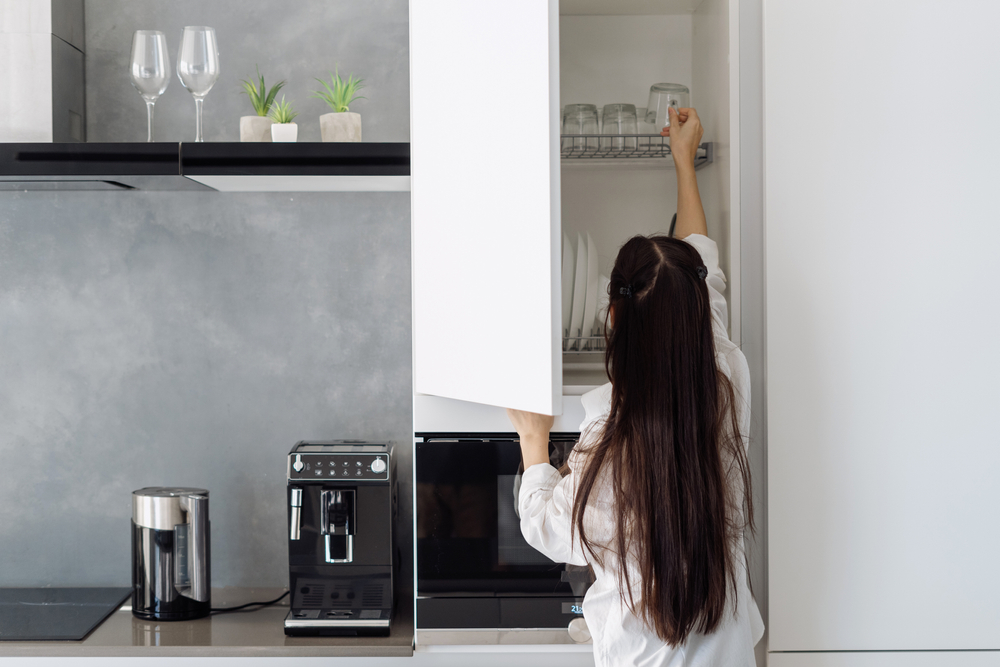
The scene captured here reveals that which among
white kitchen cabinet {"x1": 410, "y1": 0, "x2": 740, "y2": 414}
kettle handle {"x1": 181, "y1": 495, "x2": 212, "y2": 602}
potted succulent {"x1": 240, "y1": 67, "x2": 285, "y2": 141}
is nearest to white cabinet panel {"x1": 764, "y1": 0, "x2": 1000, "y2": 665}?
white kitchen cabinet {"x1": 410, "y1": 0, "x2": 740, "y2": 414}

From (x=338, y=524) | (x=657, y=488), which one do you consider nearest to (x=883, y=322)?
(x=657, y=488)

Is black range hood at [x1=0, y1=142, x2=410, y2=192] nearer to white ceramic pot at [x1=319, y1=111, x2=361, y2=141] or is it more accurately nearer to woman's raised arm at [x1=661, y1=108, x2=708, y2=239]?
white ceramic pot at [x1=319, y1=111, x2=361, y2=141]

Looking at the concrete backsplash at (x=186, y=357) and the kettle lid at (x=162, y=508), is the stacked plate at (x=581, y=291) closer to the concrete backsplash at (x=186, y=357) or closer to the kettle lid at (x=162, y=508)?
the concrete backsplash at (x=186, y=357)

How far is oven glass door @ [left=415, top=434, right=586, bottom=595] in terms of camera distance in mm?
1270

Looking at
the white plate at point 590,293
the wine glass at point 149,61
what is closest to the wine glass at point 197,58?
the wine glass at point 149,61

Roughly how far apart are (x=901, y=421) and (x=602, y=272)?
578mm

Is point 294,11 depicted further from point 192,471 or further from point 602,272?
point 192,471

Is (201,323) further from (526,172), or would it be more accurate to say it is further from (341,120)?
(526,172)

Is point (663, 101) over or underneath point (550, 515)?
over

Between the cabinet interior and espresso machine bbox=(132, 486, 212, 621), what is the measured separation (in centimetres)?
81

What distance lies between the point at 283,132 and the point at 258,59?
0.35 metres

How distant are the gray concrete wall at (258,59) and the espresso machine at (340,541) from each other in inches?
30.4

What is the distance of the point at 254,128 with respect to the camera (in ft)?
4.89

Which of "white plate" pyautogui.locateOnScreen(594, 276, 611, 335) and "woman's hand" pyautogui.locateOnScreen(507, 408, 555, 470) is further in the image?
"white plate" pyautogui.locateOnScreen(594, 276, 611, 335)
